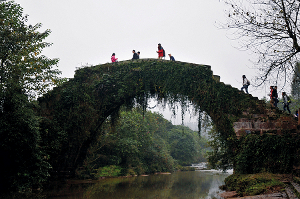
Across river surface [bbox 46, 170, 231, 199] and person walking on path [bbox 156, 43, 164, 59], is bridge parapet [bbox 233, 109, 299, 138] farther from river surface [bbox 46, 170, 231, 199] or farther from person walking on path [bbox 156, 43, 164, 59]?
person walking on path [bbox 156, 43, 164, 59]

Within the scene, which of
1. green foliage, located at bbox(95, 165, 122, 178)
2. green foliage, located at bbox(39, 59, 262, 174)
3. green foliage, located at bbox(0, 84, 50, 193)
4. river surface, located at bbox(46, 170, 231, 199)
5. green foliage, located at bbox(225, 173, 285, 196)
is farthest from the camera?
green foliage, located at bbox(95, 165, 122, 178)

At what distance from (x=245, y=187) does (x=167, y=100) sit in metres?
5.28

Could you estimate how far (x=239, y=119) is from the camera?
28.3ft

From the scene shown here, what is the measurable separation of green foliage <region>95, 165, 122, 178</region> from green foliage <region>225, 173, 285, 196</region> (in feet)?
31.8

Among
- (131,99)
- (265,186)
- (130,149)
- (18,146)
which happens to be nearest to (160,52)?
(131,99)

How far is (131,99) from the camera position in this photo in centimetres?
1162

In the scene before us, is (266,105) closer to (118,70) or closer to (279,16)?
(279,16)

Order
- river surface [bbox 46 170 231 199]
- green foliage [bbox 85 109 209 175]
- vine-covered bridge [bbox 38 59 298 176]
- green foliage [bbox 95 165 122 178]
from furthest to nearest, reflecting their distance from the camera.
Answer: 1. green foliage [bbox 85 109 209 175]
2. green foliage [bbox 95 165 122 178]
3. vine-covered bridge [bbox 38 59 298 176]
4. river surface [bbox 46 170 231 199]

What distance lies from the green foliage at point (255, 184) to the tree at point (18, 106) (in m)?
6.30

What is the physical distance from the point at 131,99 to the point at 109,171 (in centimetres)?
652

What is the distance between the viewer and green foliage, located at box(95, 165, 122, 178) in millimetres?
15086

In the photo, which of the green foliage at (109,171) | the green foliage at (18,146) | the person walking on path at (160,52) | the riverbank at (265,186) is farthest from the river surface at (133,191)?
the person walking on path at (160,52)

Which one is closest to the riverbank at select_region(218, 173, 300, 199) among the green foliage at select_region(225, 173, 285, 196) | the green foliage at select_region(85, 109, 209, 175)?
the green foliage at select_region(225, 173, 285, 196)

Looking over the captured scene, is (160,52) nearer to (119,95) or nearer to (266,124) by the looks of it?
(119,95)
